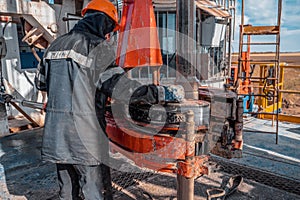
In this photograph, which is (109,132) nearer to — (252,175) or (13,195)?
(13,195)

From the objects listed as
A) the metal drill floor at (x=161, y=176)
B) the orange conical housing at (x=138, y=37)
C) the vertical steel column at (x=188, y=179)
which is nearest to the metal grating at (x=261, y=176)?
the metal drill floor at (x=161, y=176)

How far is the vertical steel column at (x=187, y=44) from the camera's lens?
2.29 m

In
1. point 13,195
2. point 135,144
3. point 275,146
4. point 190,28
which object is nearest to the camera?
point 190,28

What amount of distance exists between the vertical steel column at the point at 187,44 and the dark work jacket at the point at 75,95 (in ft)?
1.99

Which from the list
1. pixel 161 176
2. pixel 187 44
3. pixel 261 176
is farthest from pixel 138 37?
pixel 261 176

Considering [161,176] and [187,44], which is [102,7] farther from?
[161,176]

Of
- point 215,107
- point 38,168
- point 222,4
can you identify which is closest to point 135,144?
point 215,107

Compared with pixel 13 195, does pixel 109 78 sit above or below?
above

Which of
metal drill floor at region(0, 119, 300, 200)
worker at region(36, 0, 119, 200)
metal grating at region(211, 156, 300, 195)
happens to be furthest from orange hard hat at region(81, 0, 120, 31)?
metal grating at region(211, 156, 300, 195)

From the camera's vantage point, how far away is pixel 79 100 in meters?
2.18

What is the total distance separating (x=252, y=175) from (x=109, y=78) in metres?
2.60

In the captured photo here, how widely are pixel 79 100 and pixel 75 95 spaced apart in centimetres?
5

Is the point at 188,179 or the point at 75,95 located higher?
the point at 75,95

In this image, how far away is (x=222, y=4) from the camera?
34.2 feet
